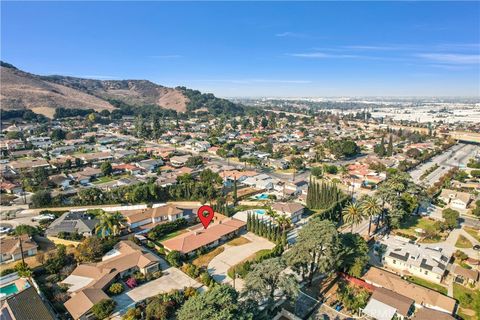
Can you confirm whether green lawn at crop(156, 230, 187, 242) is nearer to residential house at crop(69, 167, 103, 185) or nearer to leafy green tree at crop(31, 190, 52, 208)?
leafy green tree at crop(31, 190, 52, 208)

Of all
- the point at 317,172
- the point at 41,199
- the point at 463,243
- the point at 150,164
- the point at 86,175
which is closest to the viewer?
the point at 463,243

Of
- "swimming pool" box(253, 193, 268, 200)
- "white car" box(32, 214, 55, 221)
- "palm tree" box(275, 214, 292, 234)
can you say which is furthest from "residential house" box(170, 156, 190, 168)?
"palm tree" box(275, 214, 292, 234)

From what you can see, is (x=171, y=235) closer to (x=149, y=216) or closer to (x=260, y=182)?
(x=149, y=216)

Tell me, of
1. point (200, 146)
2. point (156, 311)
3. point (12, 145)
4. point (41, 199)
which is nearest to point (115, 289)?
point (156, 311)

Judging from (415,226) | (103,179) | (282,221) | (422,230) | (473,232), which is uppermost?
(282,221)

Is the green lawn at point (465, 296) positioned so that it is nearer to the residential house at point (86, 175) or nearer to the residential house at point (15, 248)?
the residential house at point (15, 248)
